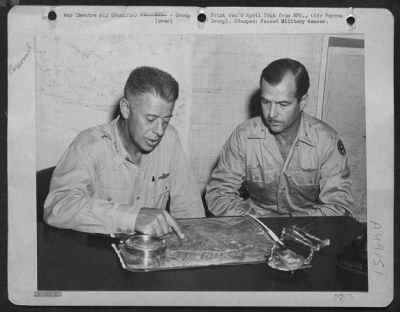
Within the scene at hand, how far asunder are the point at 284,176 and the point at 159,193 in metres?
0.20

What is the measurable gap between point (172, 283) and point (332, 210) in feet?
0.91

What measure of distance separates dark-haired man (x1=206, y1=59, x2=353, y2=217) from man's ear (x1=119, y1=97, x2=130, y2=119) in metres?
0.16

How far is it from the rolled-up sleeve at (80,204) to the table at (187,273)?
21mm

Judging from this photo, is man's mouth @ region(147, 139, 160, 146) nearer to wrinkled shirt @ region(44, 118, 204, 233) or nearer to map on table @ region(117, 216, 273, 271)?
wrinkled shirt @ region(44, 118, 204, 233)

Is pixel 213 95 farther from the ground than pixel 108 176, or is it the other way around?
pixel 213 95

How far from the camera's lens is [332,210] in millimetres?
797

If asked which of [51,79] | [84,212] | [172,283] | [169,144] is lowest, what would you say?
[172,283]

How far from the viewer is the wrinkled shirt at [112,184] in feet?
2.52

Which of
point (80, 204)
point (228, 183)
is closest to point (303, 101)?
point (228, 183)

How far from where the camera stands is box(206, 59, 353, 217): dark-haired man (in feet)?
2.60

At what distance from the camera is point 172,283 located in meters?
0.76

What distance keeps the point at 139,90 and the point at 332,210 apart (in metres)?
0.36
